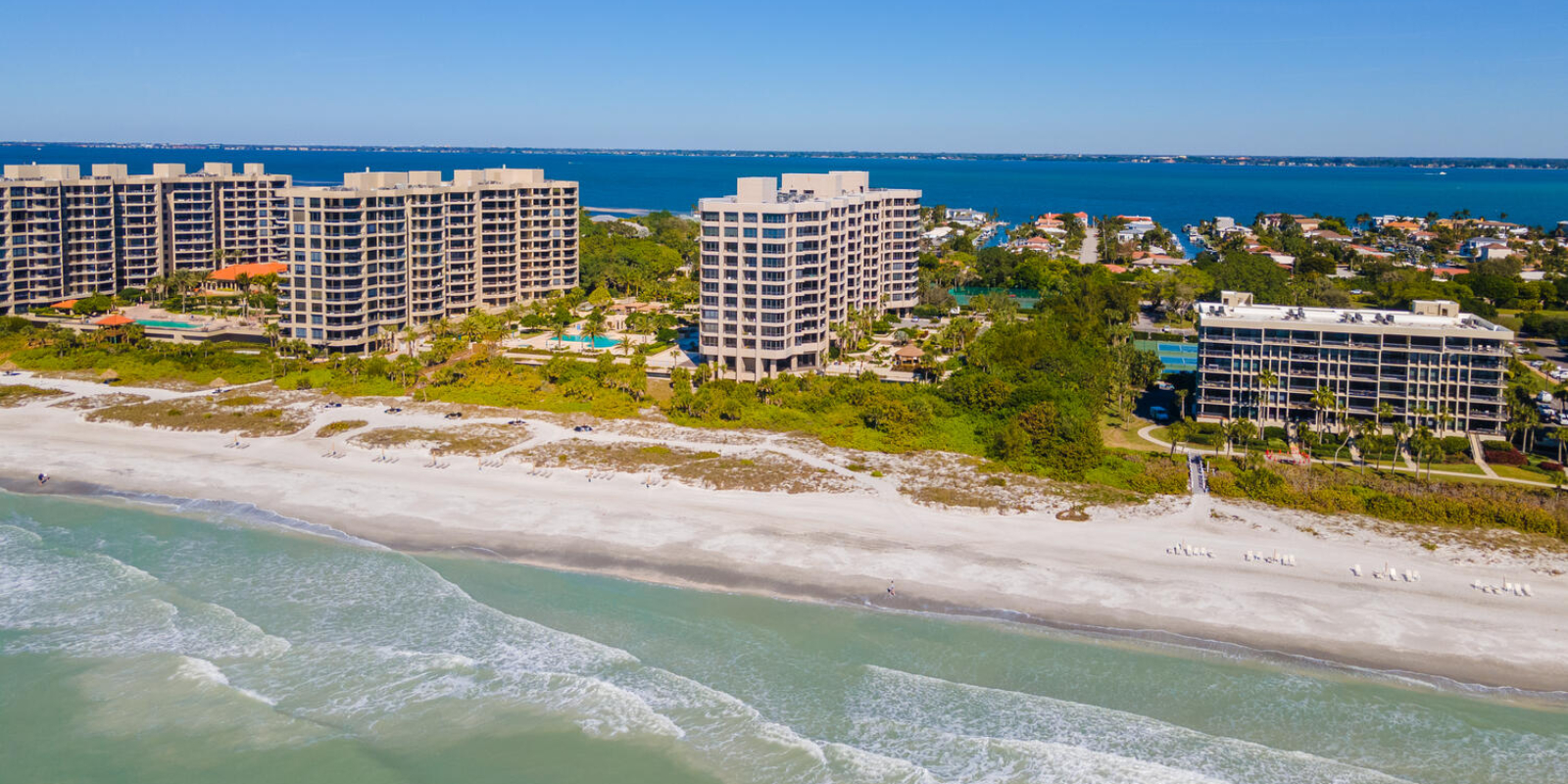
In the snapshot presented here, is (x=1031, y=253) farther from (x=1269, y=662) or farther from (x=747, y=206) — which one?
(x=1269, y=662)

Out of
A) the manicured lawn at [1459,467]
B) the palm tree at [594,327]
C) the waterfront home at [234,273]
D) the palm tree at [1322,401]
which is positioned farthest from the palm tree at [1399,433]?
the waterfront home at [234,273]

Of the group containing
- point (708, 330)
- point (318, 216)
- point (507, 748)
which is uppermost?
point (318, 216)

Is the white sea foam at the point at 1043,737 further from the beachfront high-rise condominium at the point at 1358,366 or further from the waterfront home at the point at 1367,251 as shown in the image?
the waterfront home at the point at 1367,251

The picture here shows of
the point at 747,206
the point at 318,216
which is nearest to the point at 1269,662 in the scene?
the point at 747,206

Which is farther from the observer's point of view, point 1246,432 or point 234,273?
point 234,273

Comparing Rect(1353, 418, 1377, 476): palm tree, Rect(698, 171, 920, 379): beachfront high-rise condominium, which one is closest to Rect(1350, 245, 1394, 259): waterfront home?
Rect(1353, 418, 1377, 476): palm tree

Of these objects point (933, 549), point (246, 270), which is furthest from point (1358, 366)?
point (246, 270)

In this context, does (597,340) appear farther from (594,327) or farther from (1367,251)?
(1367,251)
